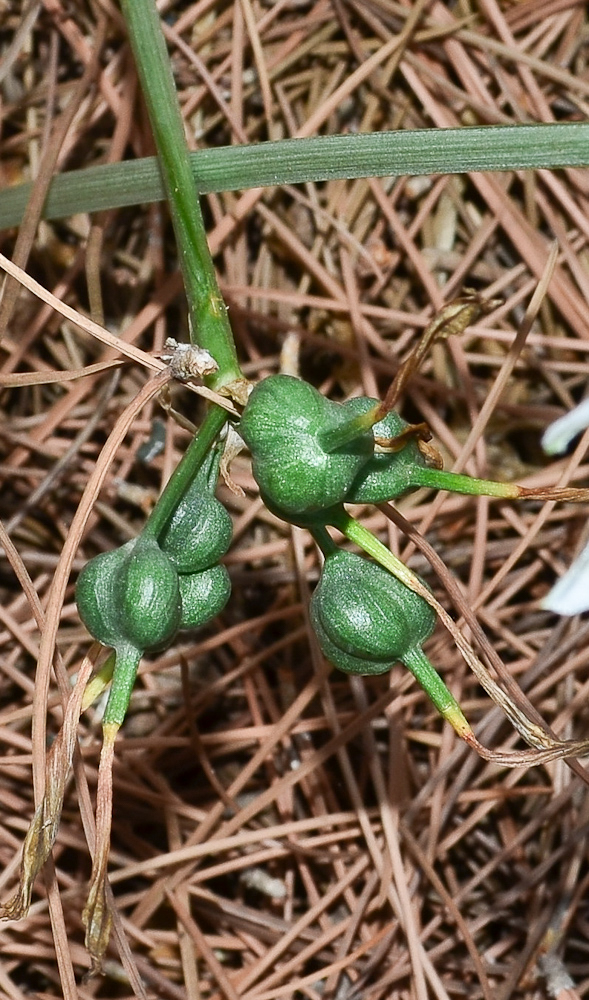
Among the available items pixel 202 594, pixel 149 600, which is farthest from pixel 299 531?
pixel 149 600

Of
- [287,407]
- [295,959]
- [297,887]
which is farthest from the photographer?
[297,887]

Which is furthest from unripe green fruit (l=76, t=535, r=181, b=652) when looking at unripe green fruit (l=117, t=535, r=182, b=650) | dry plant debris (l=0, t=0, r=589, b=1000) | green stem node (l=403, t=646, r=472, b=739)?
dry plant debris (l=0, t=0, r=589, b=1000)

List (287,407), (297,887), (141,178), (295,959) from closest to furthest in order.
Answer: (287,407)
(141,178)
(295,959)
(297,887)

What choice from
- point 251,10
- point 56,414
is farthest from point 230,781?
point 251,10

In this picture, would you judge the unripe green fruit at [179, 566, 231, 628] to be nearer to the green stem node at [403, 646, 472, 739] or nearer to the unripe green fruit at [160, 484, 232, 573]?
the unripe green fruit at [160, 484, 232, 573]

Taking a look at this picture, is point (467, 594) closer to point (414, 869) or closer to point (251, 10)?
point (414, 869)

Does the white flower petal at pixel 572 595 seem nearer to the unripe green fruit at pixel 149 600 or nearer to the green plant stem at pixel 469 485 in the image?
the green plant stem at pixel 469 485
